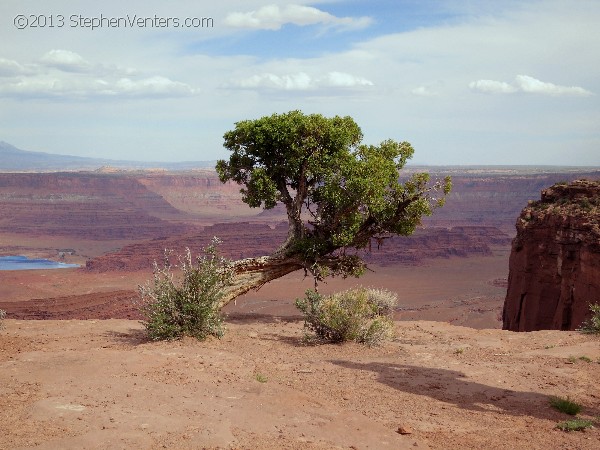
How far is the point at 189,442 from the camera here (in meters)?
6.00

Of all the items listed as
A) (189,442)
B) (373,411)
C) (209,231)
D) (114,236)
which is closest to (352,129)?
(373,411)

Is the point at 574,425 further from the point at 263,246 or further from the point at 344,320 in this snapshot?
the point at 263,246

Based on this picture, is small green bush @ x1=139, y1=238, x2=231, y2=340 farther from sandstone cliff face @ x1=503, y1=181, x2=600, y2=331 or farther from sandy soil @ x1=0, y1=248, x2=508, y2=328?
sandy soil @ x1=0, y1=248, x2=508, y2=328

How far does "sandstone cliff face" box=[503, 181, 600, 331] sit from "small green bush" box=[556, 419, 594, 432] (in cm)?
1353

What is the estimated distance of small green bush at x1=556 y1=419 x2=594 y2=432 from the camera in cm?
700

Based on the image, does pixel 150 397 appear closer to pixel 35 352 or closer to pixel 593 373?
pixel 35 352

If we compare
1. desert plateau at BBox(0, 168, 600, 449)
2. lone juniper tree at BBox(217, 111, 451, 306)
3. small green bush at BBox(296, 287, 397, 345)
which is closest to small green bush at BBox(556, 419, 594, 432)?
desert plateau at BBox(0, 168, 600, 449)

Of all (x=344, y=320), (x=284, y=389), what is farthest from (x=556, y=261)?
(x=284, y=389)

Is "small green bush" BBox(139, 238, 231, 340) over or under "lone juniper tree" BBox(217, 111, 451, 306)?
under

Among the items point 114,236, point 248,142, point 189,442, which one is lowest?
point 114,236

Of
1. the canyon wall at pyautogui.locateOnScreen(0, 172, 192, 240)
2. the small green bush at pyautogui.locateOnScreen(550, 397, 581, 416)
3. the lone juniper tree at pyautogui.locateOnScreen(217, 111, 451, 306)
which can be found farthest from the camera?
the canyon wall at pyautogui.locateOnScreen(0, 172, 192, 240)

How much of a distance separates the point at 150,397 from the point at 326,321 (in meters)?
5.00

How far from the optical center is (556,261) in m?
21.8

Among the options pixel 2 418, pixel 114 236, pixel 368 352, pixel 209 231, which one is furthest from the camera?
pixel 114 236
